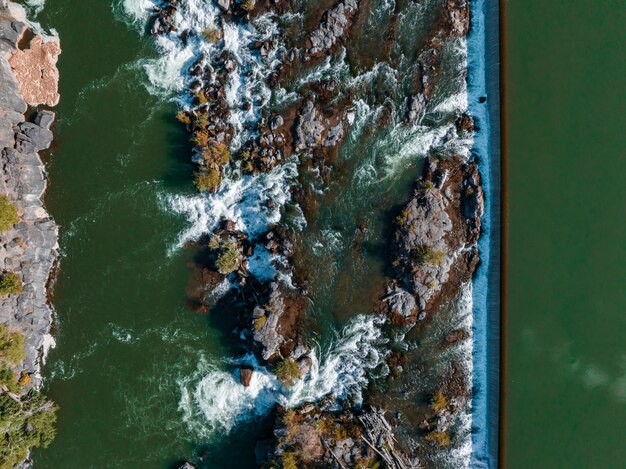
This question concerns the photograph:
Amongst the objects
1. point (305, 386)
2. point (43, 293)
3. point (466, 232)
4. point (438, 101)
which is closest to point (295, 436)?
point (305, 386)

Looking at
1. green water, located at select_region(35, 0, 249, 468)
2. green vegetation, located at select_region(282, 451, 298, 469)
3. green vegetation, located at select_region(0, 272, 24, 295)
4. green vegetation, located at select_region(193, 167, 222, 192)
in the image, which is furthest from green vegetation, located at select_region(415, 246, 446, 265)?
green vegetation, located at select_region(0, 272, 24, 295)

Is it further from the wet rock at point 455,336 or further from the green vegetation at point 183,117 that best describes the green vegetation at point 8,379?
the wet rock at point 455,336

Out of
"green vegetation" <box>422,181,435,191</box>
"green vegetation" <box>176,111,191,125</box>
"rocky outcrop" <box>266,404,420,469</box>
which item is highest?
"green vegetation" <box>176,111,191,125</box>

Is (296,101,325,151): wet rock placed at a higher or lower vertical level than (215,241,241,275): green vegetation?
higher

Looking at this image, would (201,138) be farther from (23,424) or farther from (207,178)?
(23,424)

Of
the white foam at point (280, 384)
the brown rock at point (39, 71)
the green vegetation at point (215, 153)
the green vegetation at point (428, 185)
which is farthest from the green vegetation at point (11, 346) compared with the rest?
the green vegetation at point (428, 185)

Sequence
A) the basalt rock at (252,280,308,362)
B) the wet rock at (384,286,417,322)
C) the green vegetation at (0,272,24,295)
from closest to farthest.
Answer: the green vegetation at (0,272,24,295)
the basalt rock at (252,280,308,362)
the wet rock at (384,286,417,322)

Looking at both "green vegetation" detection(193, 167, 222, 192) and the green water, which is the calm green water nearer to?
"green vegetation" detection(193, 167, 222, 192)
